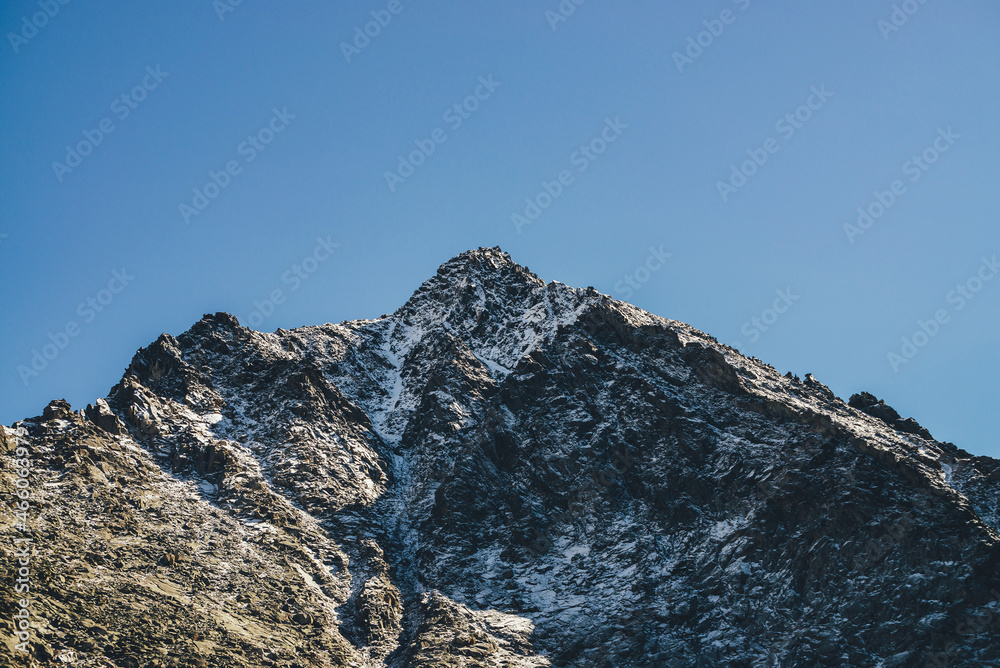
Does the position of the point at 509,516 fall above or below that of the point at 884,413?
below

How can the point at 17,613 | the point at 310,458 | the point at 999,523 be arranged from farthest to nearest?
the point at 310,458
the point at 999,523
the point at 17,613

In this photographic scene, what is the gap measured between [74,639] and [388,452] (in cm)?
6714

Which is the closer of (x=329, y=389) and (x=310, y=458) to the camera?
(x=310, y=458)

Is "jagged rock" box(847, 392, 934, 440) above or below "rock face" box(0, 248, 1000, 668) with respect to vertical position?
above

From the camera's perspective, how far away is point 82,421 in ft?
436

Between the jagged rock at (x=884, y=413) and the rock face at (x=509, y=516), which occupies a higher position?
the jagged rock at (x=884, y=413)

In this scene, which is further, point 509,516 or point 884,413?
point 884,413

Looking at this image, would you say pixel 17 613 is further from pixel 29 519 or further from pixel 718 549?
pixel 718 549

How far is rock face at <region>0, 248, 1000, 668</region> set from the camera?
107500 millimetres

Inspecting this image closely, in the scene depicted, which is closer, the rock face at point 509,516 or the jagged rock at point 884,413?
the rock face at point 509,516

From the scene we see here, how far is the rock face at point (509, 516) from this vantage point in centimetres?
10750

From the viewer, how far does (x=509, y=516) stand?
137250mm

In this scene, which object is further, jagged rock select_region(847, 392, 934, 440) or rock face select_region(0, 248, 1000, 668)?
jagged rock select_region(847, 392, 934, 440)

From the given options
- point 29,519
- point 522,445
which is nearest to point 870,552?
point 522,445
